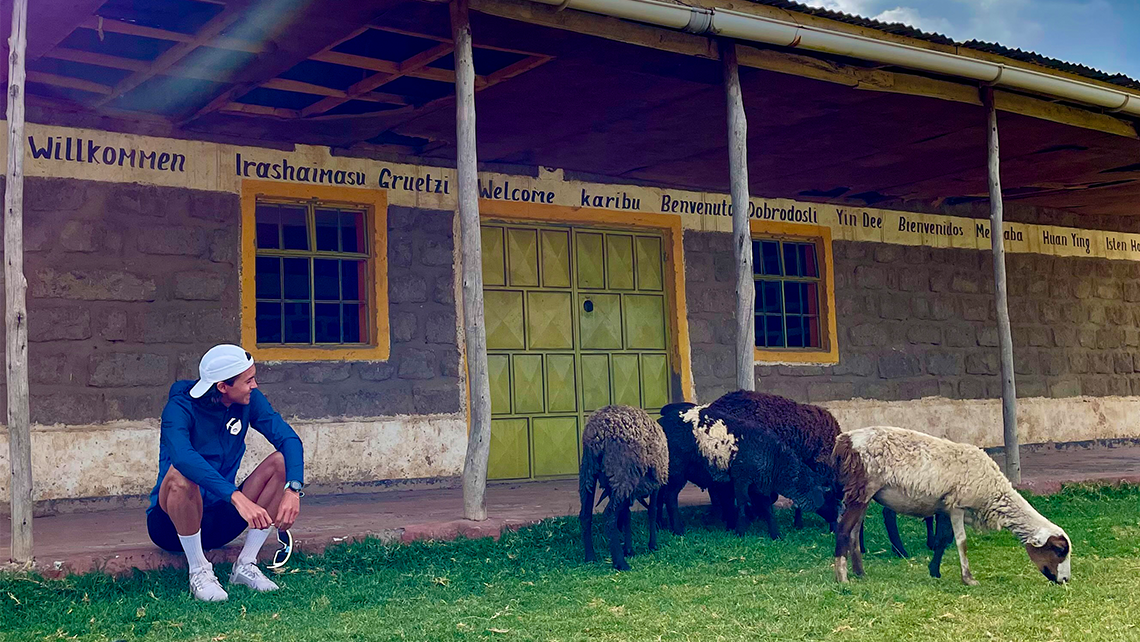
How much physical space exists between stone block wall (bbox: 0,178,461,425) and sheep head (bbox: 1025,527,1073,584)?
5403 millimetres

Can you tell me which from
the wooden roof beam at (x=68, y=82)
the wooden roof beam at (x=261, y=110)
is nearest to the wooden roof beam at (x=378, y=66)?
the wooden roof beam at (x=261, y=110)

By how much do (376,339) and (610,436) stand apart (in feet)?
10.9

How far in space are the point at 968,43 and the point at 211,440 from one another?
20.5 ft

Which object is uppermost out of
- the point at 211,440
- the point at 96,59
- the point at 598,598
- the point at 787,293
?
the point at 96,59

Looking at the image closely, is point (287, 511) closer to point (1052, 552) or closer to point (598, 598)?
point (598, 598)

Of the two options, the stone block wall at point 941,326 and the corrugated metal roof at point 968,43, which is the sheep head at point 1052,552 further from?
the stone block wall at point 941,326

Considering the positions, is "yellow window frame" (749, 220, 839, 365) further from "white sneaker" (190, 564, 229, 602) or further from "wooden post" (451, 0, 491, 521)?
"white sneaker" (190, 564, 229, 602)

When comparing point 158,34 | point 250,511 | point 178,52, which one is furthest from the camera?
point 178,52

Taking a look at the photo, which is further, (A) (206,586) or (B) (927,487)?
(B) (927,487)

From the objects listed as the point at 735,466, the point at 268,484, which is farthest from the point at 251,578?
the point at 735,466

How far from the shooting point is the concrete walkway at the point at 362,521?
19.5ft

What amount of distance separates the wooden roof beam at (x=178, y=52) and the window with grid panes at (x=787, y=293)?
668cm

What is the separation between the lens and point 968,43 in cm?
867

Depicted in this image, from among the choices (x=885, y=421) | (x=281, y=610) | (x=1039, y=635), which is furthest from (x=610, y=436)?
(x=885, y=421)
